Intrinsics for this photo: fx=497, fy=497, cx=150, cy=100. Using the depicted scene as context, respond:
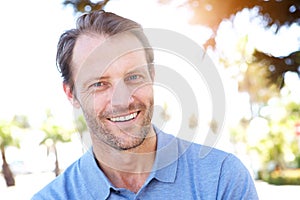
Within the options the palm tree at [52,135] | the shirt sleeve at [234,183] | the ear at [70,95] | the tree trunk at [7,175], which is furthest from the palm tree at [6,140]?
the shirt sleeve at [234,183]

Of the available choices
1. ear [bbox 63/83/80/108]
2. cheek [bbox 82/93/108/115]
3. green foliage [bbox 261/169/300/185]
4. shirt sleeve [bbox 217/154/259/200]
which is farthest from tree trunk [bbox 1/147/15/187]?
green foliage [bbox 261/169/300/185]

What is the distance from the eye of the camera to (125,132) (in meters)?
0.88

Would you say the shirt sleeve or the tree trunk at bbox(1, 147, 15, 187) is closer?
the shirt sleeve

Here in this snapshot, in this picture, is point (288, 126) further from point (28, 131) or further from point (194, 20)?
point (194, 20)

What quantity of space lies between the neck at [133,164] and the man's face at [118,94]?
14mm

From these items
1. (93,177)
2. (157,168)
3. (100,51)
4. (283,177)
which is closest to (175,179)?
(157,168)

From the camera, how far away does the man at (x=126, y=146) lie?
0.84 m

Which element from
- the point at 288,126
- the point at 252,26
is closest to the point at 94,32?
the point at 252,26

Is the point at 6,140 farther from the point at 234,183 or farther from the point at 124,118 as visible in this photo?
the point at 234,183

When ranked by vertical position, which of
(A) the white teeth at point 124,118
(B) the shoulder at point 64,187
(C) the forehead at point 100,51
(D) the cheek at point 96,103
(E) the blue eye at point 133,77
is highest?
(C) the forehead at point 100,51

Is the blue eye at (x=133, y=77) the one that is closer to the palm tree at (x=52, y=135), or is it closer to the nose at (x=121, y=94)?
the nose at (x=121, y=94)

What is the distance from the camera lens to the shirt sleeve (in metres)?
0.81

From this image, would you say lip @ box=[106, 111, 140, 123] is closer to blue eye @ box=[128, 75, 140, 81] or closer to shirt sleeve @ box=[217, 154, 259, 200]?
blue eye @ box=[128, 75, 140, 81]

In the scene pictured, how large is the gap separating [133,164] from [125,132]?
0.06 metres
